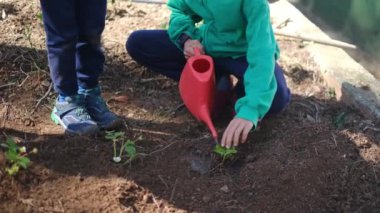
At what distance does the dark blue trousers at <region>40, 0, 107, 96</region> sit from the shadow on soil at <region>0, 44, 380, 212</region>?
0.68ft

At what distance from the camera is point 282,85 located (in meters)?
2.18

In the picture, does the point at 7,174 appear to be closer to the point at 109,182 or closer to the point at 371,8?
the point at 109,182

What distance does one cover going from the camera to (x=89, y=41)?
1.98 metres

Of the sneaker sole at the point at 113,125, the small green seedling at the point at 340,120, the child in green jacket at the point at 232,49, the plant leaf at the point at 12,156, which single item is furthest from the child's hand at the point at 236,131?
the plant leaf at the point at 12,156

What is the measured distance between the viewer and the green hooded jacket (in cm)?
191

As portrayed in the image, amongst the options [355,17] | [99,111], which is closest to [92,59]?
[99,111]

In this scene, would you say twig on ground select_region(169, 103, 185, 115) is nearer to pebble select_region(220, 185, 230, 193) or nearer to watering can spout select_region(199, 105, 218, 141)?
watering can spout select_region(199, 105, 218, 141)

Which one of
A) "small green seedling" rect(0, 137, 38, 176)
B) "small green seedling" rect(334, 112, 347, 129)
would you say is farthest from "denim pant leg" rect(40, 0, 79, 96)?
"small green seedling" rect(334, 112, 347, 129)

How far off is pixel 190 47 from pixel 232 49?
0.51 feet

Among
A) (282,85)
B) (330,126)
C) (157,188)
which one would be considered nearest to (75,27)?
(157,188)

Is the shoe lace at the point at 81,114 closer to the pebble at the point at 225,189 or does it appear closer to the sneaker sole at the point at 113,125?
the sneaker sole at the point at 113,125

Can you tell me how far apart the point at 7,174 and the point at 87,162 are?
0.90 feet

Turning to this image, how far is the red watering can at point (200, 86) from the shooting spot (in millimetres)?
2014

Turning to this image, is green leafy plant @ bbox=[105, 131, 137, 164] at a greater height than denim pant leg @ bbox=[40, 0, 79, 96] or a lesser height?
lesser
